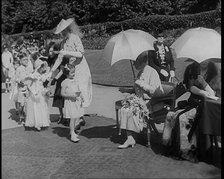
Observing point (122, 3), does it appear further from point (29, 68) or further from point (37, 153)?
point (37, 153)

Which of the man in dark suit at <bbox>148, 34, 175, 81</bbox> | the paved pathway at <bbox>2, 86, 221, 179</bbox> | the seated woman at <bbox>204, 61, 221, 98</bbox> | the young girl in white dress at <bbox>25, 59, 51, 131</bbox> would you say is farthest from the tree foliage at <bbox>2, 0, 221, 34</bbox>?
the seated woman at <bbox>204, 61, 221, 98</bbox>

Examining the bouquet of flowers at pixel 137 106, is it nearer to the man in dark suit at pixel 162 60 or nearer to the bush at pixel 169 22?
the man in dark suit at pixel 162 60

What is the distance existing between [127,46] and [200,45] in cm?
117

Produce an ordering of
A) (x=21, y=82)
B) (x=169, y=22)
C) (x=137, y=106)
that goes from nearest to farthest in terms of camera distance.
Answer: (x=137, y=106) → (x=21, y=82) → (x=169, y=22)

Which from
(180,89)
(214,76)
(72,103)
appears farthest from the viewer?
(72,103)

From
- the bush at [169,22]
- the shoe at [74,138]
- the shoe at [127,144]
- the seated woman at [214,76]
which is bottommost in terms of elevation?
the shoe at [74,138]

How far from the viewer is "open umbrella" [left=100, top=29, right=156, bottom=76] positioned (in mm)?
6281

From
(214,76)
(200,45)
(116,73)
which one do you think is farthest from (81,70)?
(116,73)

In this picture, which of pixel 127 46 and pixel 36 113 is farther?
pixel 36 113

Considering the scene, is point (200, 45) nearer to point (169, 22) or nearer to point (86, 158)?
point (86, 158)

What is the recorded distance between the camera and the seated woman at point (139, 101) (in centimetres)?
604

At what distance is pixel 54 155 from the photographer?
6043mm

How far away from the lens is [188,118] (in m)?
5.71

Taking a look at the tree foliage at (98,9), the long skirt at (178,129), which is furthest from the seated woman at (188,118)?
the tree foliage at (98,9)
